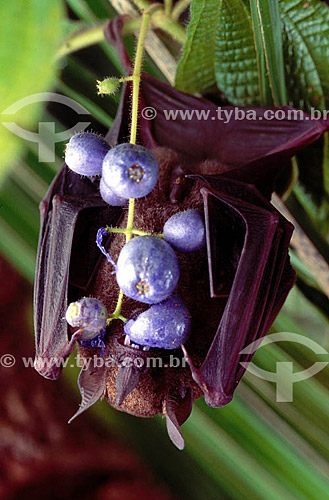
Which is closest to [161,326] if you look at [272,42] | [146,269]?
[146,269]

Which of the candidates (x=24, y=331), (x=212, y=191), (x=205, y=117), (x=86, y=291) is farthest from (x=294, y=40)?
(x=24, y=331)

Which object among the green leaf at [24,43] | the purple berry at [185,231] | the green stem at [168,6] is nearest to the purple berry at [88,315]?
the purple berry at [185,231]

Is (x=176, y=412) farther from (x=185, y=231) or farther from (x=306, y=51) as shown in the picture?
(x=306, y=51)

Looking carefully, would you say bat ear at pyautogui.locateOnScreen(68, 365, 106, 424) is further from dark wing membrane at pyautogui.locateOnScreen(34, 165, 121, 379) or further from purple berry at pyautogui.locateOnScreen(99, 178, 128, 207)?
purple berry at pyautogui.locateOnScreen(99, 178, 128, 207)

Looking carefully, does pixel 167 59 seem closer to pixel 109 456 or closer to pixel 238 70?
pixel 238 70

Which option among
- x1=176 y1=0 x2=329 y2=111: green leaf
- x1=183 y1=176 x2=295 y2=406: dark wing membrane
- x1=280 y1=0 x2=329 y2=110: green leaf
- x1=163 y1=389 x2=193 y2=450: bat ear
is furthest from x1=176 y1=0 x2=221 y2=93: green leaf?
x1=163 y1=389 x2=193 y2=450: bat ear

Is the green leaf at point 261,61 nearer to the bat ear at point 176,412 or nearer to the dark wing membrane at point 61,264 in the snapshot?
the dark wing membrane at point 61,264

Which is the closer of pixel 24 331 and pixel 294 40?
pixel 294 40
